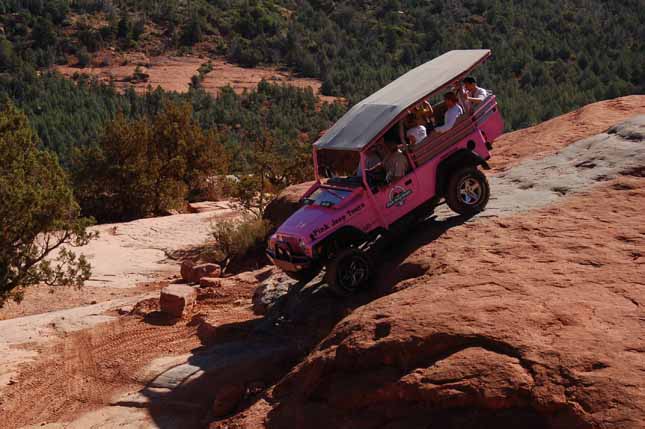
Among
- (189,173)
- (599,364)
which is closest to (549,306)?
(599,364)

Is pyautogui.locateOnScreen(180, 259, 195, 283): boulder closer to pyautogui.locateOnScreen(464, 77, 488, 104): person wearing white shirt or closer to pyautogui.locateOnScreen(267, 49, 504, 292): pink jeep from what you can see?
pyautogui.locateOnScreen(267, 49, 504, 292): pink jeep

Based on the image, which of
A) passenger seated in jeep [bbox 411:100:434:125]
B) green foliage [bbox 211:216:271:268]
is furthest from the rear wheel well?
green foliage [bbox 211:216:271:268]

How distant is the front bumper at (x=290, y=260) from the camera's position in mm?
9258

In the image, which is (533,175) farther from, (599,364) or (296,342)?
(599,364)

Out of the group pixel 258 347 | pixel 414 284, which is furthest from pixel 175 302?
pixel 414 284

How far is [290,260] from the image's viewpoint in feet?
30.7

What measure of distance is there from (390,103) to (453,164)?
1.08 metres

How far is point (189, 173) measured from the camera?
28281mm

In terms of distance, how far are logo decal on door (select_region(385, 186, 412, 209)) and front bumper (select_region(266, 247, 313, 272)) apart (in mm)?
1138

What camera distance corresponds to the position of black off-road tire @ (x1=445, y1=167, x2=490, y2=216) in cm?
958

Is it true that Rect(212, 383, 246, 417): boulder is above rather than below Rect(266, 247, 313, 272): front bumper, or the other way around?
below

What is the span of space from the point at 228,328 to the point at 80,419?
Answer: 2.24 metres

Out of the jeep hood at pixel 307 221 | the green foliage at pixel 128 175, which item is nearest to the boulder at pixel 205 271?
the jeep hood at pixel 307 221

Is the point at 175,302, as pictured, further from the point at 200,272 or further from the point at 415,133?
the point at 415,133
